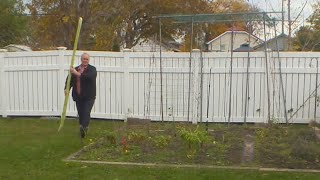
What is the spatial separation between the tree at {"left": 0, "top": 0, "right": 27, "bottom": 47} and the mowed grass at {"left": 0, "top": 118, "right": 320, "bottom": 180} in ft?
99.0

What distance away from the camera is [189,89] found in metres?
10.6

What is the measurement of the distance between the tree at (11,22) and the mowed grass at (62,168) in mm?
30190

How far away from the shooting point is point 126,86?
11.0 meters

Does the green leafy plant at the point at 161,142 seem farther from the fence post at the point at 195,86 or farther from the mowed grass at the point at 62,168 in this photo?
the fence post at the point at 195,86

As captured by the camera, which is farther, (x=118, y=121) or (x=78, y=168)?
(x=118, y=121)

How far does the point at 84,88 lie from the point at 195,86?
302 centimetres

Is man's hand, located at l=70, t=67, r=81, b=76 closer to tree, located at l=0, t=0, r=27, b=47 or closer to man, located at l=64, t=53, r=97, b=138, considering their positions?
man, located at l=64, t=53, r=97, b=138

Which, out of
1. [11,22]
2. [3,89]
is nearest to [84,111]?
[3,89]

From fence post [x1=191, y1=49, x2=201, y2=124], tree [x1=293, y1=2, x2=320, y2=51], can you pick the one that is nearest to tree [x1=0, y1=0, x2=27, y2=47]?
tree [x1=293, y1=2, x2=320, y2=51]

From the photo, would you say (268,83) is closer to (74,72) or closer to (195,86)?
(195,86)

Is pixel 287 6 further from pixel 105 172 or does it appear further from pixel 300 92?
pixel 105 172

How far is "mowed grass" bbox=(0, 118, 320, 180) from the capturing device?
618cm

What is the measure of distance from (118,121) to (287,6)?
9112mm

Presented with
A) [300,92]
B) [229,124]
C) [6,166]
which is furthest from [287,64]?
[6,166]
